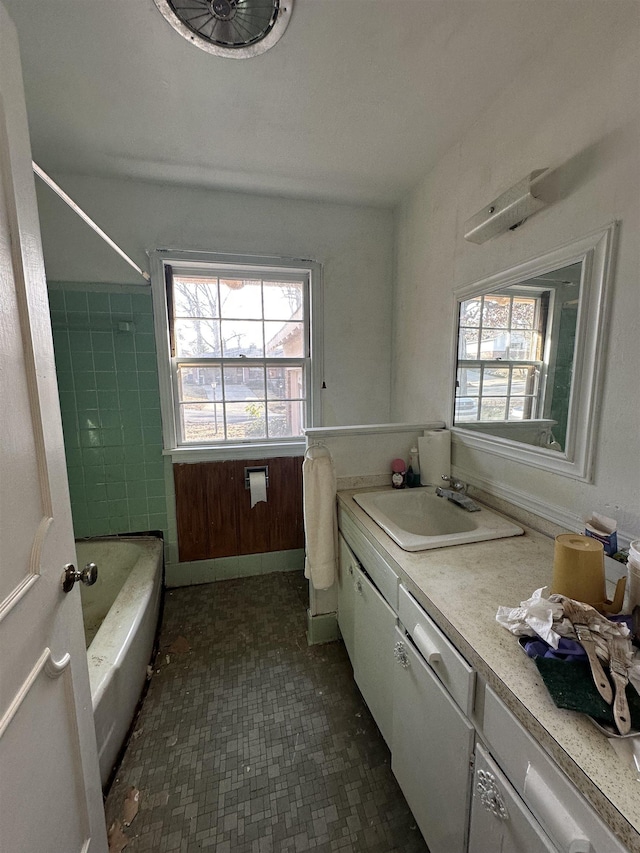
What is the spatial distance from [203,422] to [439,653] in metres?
1.90

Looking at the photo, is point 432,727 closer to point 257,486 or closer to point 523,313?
point 523,313

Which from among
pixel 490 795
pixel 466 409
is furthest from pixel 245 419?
pixel 490 795

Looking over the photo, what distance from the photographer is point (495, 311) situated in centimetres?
142

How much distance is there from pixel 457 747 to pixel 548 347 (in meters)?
1.20

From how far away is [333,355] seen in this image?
2348 millimetres

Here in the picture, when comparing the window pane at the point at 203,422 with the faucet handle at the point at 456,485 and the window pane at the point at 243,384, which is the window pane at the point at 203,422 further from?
the faucet handle at the point at 456,485

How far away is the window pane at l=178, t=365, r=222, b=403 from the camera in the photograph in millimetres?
2207

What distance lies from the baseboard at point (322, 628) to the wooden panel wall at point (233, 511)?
69cm

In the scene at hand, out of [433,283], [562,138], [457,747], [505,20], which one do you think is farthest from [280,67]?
[457,747]

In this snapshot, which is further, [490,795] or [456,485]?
[456,485]

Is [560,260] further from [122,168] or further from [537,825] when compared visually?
[122,168]

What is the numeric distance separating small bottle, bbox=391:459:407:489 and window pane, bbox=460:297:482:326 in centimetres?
74

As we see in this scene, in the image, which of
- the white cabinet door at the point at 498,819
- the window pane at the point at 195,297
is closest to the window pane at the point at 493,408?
the white cabinet door at the point at 498,819

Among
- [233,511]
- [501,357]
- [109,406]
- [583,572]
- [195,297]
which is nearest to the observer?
[583,572]
